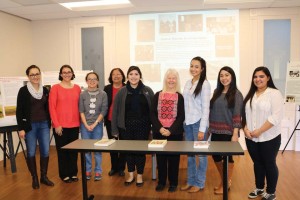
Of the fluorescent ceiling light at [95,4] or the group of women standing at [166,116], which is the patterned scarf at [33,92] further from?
the fluorescent ceiling light at [95,4]

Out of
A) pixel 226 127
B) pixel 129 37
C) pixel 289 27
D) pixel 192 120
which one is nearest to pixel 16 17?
pixel 129 37

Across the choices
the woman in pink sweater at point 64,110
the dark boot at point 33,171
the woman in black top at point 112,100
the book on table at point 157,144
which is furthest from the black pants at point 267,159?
the dark boot at point 33,171

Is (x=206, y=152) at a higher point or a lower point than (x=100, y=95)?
lower

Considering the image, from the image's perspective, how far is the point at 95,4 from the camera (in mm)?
5020

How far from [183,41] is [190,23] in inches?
13.5

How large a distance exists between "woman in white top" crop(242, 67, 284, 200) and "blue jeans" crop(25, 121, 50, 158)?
2312 millimetres

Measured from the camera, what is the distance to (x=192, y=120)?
10.3 ft

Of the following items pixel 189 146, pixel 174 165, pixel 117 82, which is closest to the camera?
pixel 189 146

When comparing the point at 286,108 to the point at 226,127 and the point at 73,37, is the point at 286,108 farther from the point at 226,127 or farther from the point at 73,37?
the point at 73,37

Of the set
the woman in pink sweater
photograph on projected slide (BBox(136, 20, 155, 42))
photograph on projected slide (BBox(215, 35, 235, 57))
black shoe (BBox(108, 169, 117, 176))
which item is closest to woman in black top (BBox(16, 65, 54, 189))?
the woman in pink sweater

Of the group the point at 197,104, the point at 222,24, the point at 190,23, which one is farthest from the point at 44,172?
the point at 222,24

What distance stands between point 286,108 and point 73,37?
4.23m

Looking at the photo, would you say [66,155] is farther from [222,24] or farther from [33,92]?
[222,24]

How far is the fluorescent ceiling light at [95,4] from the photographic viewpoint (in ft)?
16.1
